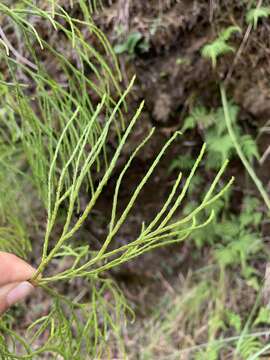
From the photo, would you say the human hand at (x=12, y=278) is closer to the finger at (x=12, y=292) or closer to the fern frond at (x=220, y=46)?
the finger at (x=12, y=292)

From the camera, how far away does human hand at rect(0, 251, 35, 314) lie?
851mm

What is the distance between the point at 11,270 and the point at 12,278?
0.05 ft

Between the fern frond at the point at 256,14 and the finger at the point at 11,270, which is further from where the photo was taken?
the fern frond at the point at 256,14

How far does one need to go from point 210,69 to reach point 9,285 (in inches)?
49.9

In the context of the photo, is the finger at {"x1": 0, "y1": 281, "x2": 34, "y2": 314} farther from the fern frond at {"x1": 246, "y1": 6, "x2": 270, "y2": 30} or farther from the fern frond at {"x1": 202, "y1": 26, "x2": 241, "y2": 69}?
the fern frond at {"x1": 246, "y1": 6, "x2": 270, "y2": 30}

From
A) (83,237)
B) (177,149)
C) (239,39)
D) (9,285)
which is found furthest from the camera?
(83,237)

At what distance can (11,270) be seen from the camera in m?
0.85

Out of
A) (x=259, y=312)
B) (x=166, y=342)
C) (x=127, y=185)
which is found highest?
(x=127, y=185)

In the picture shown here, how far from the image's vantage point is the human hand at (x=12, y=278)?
2.79ft

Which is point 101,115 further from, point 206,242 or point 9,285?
point 9,285

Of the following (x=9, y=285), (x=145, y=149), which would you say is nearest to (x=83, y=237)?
(x=145, y=149)

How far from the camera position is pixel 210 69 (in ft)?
6.15

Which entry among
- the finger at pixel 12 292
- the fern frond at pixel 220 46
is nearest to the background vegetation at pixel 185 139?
the fern frond at pixel 220 46

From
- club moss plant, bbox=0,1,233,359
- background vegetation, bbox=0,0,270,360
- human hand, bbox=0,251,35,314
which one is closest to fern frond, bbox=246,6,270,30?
background vegetation, bbox=0,0,270,360
